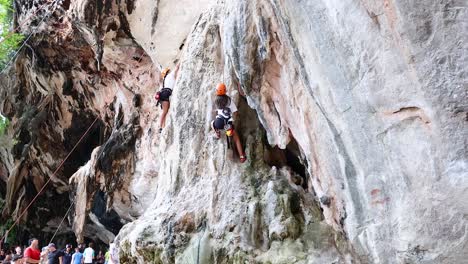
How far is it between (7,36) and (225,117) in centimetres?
1027

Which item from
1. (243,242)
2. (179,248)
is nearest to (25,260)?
(179,248)

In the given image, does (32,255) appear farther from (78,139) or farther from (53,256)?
(78,139)

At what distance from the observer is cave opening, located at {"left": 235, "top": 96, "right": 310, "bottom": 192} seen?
20.3ft

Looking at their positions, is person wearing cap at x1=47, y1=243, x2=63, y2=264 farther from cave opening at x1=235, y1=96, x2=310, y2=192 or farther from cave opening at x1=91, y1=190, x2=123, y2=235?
cave opening at x1=235, y1=96, x2=310, y2=192

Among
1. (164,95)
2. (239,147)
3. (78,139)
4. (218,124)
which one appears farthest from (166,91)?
(78,139)

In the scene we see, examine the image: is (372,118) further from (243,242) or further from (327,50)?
(243,242)

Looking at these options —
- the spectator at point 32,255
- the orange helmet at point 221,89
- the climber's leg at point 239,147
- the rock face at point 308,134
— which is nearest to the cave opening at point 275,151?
the rock face at point 308,134

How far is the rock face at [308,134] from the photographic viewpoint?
3.41m

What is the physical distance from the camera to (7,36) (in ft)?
44.7

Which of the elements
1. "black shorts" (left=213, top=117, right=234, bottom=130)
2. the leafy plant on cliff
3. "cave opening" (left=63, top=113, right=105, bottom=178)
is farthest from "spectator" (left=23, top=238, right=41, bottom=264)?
the leafy plant on cliff

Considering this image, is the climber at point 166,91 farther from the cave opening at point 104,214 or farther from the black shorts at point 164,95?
the cave opening at point 104,214

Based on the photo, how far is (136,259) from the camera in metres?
6.52

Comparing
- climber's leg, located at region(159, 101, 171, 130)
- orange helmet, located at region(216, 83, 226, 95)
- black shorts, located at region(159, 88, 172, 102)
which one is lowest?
orange helmet, located at region(216, 83, 226, 95)

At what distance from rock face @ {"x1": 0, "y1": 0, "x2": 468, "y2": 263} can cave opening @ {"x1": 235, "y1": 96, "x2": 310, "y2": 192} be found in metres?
0.02
